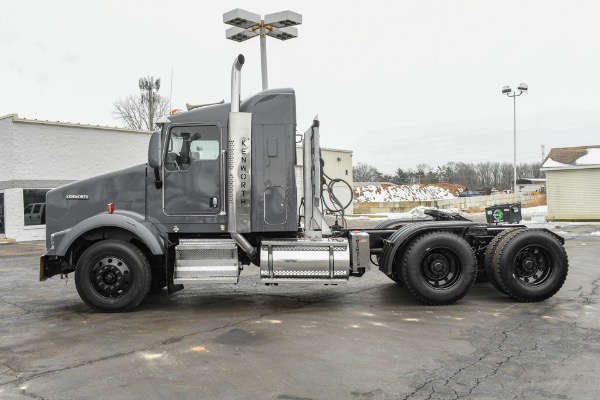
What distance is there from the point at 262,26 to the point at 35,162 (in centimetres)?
1404

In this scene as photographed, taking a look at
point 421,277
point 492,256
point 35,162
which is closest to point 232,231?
point 421,277

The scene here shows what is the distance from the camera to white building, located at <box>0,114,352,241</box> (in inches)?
842

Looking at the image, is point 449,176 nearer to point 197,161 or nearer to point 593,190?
point 593,190

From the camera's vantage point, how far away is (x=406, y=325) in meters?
6.52

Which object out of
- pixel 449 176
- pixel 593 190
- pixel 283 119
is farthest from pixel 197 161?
pixel 449 176

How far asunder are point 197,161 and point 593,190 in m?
26.5

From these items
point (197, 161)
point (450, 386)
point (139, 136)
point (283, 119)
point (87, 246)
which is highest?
point (139, 136)

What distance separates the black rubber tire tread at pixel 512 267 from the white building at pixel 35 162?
17771 millimetres

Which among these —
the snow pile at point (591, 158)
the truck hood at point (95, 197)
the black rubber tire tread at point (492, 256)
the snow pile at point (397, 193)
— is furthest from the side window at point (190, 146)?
the snow pile at point (397, 193)

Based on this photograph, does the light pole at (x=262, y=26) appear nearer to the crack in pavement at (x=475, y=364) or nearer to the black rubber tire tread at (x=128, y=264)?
the black rubber tire tread at (x=128, y=264)

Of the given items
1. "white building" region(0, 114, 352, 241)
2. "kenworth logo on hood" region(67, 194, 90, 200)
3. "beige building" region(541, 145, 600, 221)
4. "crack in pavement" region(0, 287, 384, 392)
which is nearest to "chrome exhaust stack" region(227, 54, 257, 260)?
"crack in pavement" region(0, 287, 384, 392)

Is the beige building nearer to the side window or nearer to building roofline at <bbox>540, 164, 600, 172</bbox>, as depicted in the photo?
building roofline at <bbox>540, 164, 600, 172</bbox>

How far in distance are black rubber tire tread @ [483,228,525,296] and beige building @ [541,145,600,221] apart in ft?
75.7

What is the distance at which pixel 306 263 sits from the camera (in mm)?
7332
